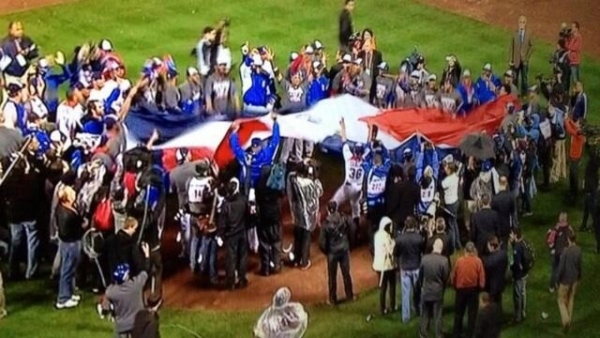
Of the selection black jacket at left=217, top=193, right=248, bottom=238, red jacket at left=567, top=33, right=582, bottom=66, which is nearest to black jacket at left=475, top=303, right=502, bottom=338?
black jacket at left=217, top=193, right=248, bottom=238

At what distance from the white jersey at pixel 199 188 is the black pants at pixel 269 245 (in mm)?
981

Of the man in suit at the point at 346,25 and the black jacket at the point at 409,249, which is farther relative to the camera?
the man in suit at the point at 346,25

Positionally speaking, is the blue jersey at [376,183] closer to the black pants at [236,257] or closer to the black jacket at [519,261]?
the black pants at [236,257]

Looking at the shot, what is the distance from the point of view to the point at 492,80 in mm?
19469

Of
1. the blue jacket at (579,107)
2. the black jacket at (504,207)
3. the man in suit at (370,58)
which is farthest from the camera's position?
the man in suit at (370,58)

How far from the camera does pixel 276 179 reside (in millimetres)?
16219

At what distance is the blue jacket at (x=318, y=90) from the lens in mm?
19184

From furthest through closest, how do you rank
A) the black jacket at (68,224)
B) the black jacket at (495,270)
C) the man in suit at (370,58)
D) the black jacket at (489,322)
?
the man in suit at (370,58) < the black jacket at (68,224) < the black jacket at (495,270) < the black jacket at (489,322)

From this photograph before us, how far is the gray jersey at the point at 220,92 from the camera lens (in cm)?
1861

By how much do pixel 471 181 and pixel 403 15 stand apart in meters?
10.2

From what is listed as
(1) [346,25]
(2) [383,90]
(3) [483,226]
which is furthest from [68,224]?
(1) [346,25]

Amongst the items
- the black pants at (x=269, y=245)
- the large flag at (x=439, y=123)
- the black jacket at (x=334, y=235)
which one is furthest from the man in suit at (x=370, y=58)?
the black jacket at (x=334, y=235)

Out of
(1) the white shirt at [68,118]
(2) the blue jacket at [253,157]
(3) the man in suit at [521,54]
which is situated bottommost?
(2) the blue jacket at [253,157]

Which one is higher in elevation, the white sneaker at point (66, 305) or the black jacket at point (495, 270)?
the black jacket at point (495, 270)
